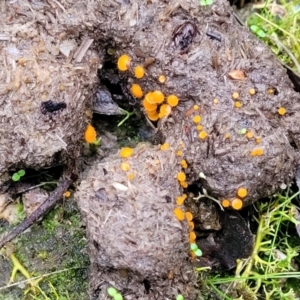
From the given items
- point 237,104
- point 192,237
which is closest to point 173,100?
point 237,104

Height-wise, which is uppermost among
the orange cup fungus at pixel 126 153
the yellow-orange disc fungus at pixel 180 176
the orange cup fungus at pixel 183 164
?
the orange cup fungus at pixel 183 164

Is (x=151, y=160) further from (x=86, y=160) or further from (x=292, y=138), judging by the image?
(x=292, y=138)

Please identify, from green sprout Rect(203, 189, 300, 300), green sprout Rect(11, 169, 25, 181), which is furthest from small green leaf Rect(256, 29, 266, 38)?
green sprout Rect(11, 169, 25, 181)

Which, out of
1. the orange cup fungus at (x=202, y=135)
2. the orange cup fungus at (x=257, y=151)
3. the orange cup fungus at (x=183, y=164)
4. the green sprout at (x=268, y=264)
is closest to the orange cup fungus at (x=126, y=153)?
the orange cup fungus at (x=183, y=164)

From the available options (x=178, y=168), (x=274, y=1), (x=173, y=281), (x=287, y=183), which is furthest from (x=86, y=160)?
(x=274, y=1)

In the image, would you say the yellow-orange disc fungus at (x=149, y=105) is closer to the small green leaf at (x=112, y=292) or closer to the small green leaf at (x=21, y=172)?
the small green leaf at (x=21, y=172)

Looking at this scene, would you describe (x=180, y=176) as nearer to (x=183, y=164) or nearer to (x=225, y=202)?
(x=183, y=164)

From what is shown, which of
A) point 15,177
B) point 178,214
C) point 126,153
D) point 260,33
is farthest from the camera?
point 260,33
